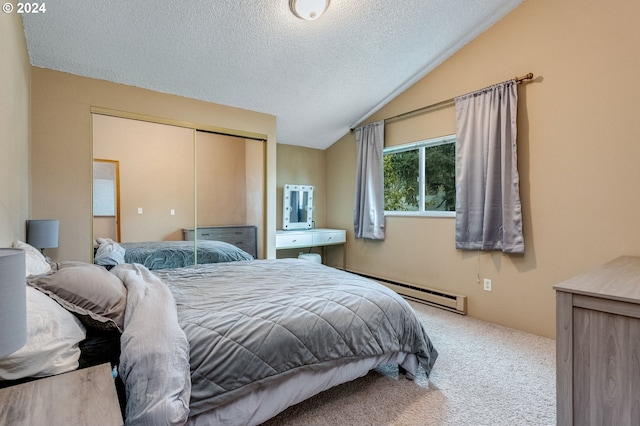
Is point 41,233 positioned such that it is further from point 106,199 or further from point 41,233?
point 106,199

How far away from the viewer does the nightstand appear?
0.74 meters

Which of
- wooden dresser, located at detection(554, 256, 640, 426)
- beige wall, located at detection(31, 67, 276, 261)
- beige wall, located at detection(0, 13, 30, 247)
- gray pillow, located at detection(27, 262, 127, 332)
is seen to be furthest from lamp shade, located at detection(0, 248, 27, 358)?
beige wall, located at detection(31, 67, 276, 261)

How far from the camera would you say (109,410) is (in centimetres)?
79

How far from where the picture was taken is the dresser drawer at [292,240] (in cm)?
414

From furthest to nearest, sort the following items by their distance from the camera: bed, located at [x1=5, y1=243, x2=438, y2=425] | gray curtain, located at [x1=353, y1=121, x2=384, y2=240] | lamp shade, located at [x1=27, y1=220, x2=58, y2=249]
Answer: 1. gray curtain, located at [x1=353, y1=121, x2=384, y2=240]
2. lamp shade, located at [x1=27, y1=220, x2=58, y2=249]
3. bed, located at [x1=5, y1=243, x2=438, y2=425]

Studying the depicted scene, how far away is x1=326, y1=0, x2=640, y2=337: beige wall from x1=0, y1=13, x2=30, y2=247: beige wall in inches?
138

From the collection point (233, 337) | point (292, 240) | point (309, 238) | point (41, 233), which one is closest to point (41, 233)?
point (41, 233)

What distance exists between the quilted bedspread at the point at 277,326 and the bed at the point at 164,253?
94 cm

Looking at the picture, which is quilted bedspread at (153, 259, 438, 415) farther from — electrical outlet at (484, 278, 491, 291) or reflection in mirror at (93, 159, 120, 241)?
electrical outlet at (484, 278, 491, 291)

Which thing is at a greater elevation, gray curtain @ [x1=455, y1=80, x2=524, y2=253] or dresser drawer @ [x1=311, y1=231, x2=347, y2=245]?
gray curtain @ [x1=455, y1=80, x2=524, y2=253]

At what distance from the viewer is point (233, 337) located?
4.41 ft

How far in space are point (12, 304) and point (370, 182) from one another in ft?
12.5

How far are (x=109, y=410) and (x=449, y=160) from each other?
3.55m

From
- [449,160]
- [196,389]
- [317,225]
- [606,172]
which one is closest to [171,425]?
[196,389]
